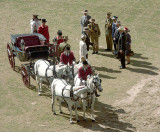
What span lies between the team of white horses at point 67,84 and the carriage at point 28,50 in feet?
2.15

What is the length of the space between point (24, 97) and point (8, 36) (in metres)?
9.46

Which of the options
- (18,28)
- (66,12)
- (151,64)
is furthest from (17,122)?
(66,12)

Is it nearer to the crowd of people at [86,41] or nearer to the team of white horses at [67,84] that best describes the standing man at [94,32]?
the crowd of people at [86,41]

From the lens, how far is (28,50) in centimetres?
1593

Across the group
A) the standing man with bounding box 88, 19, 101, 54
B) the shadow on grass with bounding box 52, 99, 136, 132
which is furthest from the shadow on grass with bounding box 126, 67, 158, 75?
the shadow on grass with bounding box 52, 99, 136, 132

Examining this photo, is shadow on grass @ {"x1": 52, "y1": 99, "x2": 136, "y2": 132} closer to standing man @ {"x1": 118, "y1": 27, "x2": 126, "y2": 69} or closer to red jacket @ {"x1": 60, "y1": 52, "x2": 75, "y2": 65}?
red jacket @ {"x1": 60, "y1": 52, "x2": 75, "y2": 65}

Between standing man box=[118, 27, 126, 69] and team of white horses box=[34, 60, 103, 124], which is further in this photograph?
standing man box=[118, 27, 126, 69]

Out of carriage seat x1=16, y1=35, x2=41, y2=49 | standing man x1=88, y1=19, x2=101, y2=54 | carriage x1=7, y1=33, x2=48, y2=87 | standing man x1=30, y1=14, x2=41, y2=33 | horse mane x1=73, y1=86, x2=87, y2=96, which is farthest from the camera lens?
standing man x1=88, y1=19, x2=101, y2=54

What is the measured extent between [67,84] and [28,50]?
146 inches

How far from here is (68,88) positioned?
12648mm

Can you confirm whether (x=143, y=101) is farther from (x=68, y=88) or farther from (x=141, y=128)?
(x=68, y=88)

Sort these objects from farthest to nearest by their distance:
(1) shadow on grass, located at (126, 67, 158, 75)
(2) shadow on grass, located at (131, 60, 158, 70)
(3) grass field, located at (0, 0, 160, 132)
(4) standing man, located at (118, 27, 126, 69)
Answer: (2) shadow on grass, located at (131, 60, 158, 70)
(4) standing man, located at (118, 27, 126, 69)
(1) shadow on grass, located at (126, 67, 158, 75)
(3) grass field, located at (0, 0, 160, 132)

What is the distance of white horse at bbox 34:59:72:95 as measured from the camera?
1420 centimetres

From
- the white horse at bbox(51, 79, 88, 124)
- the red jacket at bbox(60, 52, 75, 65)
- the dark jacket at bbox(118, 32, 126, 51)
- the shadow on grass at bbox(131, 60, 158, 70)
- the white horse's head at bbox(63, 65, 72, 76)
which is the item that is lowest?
the white horse at bbox(51, 79, 88, 124)
